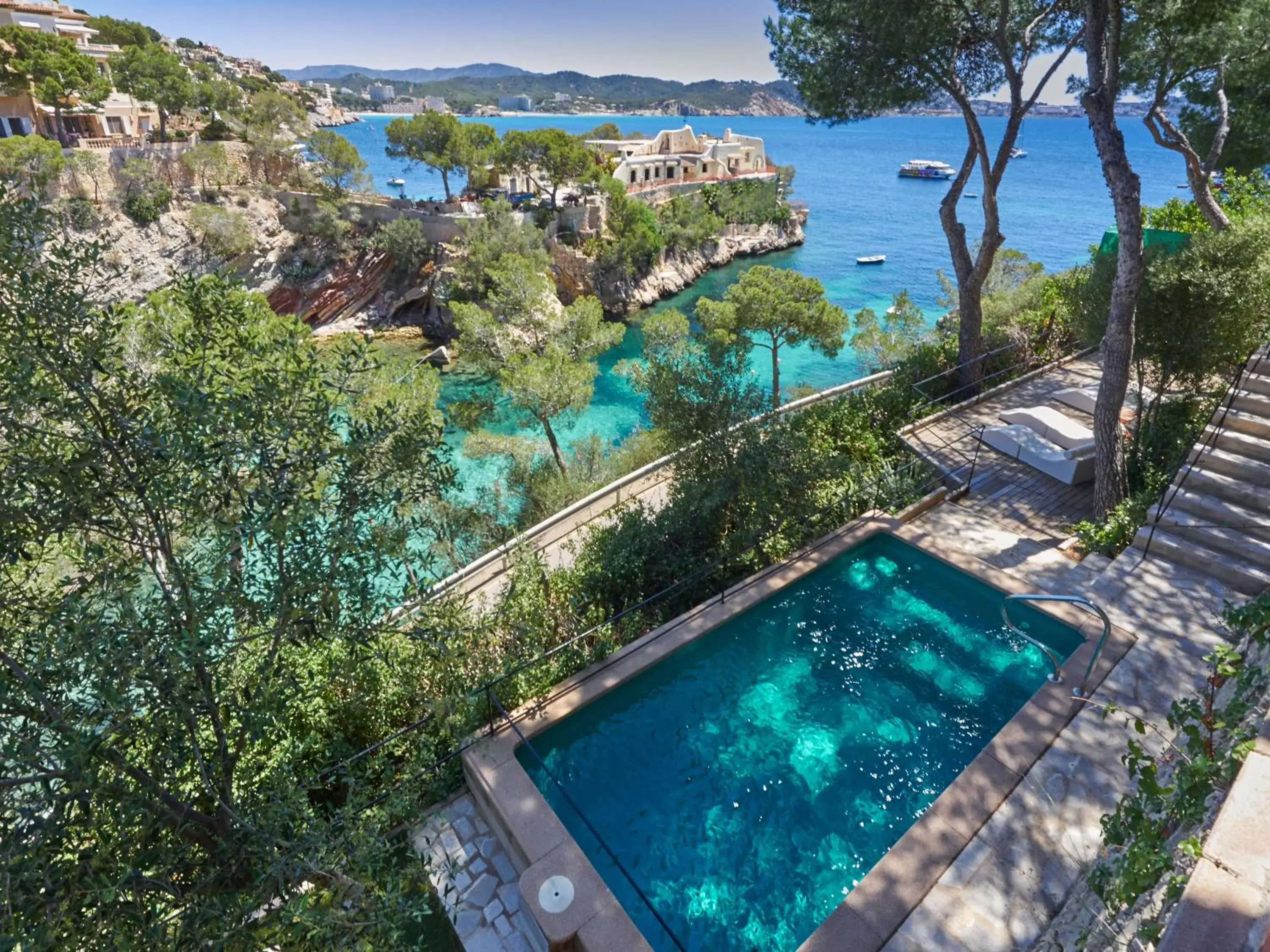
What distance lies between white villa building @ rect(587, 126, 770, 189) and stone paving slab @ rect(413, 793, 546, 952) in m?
49.0

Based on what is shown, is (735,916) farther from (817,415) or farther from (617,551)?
(817,415)

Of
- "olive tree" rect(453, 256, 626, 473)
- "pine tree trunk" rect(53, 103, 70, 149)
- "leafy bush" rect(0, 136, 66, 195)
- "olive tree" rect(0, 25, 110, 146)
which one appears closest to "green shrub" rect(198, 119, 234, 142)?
"olive tree" rect(0, 25, 110, 146)

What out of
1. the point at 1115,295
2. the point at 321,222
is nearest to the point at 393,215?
the point at 321,222

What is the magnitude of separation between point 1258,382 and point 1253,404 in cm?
55

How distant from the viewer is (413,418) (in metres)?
4.41

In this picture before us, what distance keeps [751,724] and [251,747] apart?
479 cm

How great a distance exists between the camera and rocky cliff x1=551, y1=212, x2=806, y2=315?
35.9 metres

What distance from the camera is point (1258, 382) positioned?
347 inches

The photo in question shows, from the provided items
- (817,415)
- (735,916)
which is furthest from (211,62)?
(735,916)

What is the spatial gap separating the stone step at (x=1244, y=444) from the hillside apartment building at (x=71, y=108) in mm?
50727

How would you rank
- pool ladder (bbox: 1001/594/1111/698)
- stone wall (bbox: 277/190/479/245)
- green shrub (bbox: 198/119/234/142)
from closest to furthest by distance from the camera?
pool ladder (bbox: 1001/594/1111/698) < stone wall (bbox: 277/190/479/245) < green shrub (bbox: 198/119/234/142)

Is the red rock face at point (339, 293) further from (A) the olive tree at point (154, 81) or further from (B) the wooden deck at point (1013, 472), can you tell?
(B) the wooden deck at point (1013, 472)

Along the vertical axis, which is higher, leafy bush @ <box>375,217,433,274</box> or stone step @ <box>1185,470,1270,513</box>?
stone step @ <box>1185,470,1270,513</box>

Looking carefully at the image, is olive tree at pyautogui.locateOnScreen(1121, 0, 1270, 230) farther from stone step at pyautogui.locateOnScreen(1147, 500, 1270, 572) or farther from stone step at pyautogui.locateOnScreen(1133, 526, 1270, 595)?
stone step at pyautogui.locateOnScreen(1133, 526, 1270, 595)
